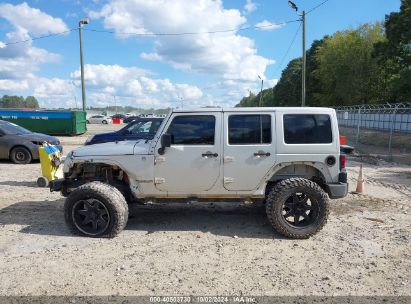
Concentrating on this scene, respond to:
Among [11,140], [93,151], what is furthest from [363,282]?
[11,140]

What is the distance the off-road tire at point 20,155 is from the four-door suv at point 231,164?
821 centimetres

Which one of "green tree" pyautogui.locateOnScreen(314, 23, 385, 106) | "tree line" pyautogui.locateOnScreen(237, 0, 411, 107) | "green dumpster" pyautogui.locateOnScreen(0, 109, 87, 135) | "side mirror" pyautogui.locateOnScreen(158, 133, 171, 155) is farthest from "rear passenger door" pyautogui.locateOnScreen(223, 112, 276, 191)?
"green tree" pyautogui.locateOnScreen(314, 23, 385, 106)

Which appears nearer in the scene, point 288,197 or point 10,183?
point 288,197

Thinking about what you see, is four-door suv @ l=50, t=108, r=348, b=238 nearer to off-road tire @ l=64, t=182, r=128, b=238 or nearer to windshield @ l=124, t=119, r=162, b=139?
off-road tire @ l=64, t=182, r=128, b=238

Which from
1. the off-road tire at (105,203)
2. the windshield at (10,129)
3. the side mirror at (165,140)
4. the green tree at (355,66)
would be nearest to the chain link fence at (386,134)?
the side mirror at (165,140)

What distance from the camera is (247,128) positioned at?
593 centimetres

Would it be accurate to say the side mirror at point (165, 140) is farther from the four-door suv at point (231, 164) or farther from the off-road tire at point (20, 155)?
the off-road tire at point (20, 155)

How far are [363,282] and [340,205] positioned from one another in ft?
11.6

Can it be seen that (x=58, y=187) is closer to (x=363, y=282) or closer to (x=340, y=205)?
(x=363, y=282)

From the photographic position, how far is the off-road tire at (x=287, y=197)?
5793 millimetres

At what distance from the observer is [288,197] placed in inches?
231

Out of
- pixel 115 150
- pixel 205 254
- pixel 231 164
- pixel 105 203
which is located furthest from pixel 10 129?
pixel 205 254

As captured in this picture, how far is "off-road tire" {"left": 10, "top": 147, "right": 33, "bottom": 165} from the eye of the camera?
524 inches

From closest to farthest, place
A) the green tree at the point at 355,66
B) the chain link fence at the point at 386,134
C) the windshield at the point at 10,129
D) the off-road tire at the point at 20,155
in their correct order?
the off-road tire at the point at 20,155
the windshield at the point at 10,129
the chain link fence at the point at 386,134
the green tree at the point at 355,66
